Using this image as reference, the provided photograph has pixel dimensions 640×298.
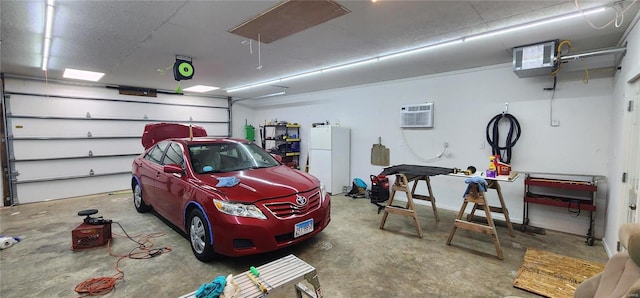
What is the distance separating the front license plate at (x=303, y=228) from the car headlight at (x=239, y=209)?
377mm

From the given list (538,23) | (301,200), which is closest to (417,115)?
(538,23)

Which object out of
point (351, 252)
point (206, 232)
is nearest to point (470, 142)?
point (351, 252)

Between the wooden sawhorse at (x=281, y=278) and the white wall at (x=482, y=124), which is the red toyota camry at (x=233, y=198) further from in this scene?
the white wall at (x=482, y=124)

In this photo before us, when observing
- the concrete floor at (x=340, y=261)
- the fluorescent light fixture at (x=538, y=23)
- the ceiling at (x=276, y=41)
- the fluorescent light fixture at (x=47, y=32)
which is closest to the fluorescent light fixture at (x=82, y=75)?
the ceiling at (x=276, y=41)

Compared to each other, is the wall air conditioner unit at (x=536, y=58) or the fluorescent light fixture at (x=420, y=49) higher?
the fluorescent light fixture at (x=420, y=49)

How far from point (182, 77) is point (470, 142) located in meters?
4.64

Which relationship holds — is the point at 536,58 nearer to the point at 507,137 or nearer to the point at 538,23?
the point at 538,23

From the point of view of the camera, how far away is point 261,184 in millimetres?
2824

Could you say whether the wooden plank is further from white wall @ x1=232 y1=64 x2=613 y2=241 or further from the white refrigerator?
the white refrigerator

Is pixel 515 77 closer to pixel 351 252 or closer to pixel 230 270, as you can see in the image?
pixel 351 252

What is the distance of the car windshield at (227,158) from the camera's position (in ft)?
10.4

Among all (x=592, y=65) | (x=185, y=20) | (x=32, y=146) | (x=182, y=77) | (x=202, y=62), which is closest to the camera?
(x=185, y=20)

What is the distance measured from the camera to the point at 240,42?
321 cm

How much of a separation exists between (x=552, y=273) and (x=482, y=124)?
242 centimetres
